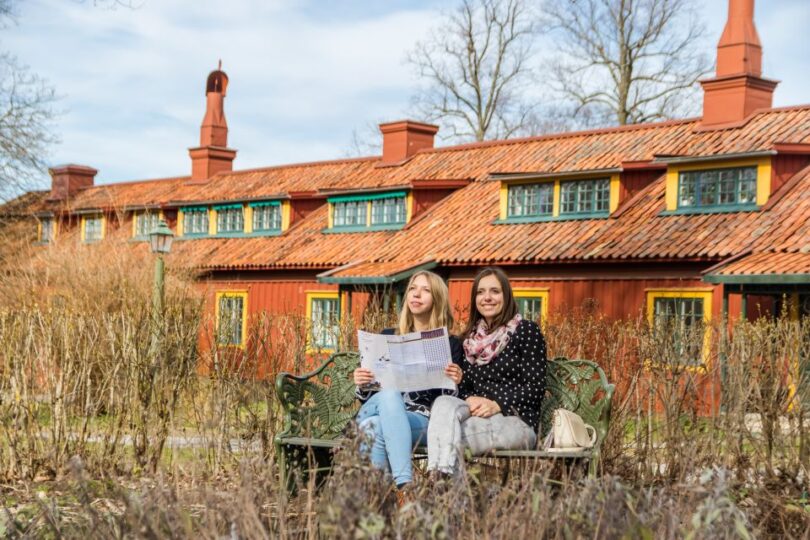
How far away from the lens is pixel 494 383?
6.46m

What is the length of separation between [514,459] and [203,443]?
9.58 feet

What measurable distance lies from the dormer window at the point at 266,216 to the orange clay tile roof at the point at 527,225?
338 mm

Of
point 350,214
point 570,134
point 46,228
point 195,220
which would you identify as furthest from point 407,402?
point 46,228

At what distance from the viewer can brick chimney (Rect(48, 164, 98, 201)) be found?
1522 inches

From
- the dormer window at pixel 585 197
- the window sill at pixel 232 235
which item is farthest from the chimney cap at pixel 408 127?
the dormer window at pixel 585 197

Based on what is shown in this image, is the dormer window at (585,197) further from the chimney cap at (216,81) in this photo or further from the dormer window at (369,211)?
the chimney cap at (216,81)

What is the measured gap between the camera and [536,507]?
158 inches

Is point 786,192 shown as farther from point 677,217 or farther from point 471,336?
point 471,336

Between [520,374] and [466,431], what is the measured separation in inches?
22.6

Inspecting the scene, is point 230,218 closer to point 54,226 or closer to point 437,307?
point 54,226

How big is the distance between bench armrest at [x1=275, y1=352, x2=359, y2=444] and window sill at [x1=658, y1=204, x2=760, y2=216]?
12763 mm

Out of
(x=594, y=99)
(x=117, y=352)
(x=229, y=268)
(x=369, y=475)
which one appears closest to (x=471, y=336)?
(x=369, y=475)

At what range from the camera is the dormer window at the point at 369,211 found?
25.3 metres

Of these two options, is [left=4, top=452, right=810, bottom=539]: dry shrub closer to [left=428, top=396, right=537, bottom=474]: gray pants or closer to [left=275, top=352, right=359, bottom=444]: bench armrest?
[left=428, top=396, right=537, bottom=474]: gray pants
